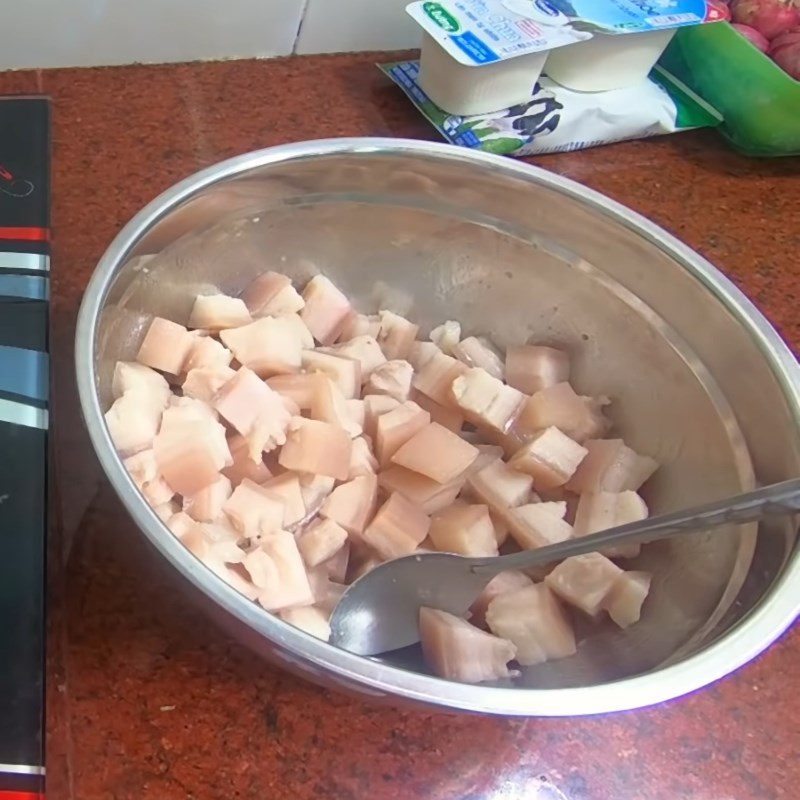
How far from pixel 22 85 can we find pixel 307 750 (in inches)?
25.4

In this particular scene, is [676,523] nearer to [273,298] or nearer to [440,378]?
[440,378]

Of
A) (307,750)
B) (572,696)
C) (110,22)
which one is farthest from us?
(110,22)

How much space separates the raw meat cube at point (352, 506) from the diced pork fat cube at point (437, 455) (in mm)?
34

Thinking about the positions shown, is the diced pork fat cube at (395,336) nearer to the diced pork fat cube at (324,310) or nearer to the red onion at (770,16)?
the diced pork fat cube at (324,310)

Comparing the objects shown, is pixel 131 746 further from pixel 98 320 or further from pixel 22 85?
pixel 22 85

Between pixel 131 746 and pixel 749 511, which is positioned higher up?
pixel 749 511

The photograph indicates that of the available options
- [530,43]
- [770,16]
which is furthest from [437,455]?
[770,16]

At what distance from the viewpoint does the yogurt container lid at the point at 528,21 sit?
2.71 feet

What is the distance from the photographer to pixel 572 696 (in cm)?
44

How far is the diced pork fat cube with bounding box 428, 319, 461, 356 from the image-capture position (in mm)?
737

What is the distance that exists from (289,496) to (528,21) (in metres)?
0.52

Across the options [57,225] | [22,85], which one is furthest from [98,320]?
[22,85]

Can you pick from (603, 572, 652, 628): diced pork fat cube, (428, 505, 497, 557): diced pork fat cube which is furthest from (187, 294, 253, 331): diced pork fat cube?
(603, 572, 652, 628): diced pork fat cube

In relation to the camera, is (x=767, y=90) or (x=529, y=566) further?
(x=767, y=90)
